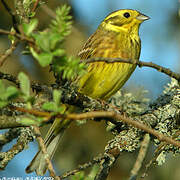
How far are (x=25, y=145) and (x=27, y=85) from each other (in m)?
1.50

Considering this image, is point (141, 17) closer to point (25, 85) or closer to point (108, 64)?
point (108, 64)

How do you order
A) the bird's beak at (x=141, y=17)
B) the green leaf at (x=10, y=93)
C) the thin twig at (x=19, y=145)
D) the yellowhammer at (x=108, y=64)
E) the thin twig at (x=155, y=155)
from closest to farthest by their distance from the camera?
the green leaf at (x=10, y=93) → the thin twig at (x=155, y=155) → the thin twig at (x=19, y=145) → the yellowhammer at (x=108, y=64) → the bird's beak at (x=141, y=17)

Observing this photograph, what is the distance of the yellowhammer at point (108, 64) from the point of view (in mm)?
3355

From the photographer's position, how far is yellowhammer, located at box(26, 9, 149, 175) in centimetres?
336

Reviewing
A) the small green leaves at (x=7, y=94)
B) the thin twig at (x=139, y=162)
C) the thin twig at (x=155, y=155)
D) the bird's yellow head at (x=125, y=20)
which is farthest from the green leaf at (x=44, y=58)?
the bird's yellow head at (x=125, y=20)

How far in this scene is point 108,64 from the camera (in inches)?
133

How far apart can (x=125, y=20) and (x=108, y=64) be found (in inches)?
33.4

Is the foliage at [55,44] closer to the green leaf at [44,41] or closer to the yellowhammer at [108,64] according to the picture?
the green leaf at [44,41]

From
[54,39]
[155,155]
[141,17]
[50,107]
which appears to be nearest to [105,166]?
[155,155]

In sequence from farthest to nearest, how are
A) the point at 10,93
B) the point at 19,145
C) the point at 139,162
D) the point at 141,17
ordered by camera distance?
the point at 141,17 → the point at 19,145 → the point at 139,162 → the point at 10,93

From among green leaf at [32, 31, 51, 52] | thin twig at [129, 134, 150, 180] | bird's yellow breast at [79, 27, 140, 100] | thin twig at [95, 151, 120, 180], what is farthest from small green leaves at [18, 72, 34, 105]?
bird's yellow breast at [79, 27, 140, 100]

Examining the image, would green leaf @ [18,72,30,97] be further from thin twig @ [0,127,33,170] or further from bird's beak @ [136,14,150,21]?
bird's beak @ [136,14,150,21]

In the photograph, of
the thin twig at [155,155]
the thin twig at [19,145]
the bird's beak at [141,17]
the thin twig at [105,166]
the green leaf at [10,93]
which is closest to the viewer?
the green leaf at [10,93]

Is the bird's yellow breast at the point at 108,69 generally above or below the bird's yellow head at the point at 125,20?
below
